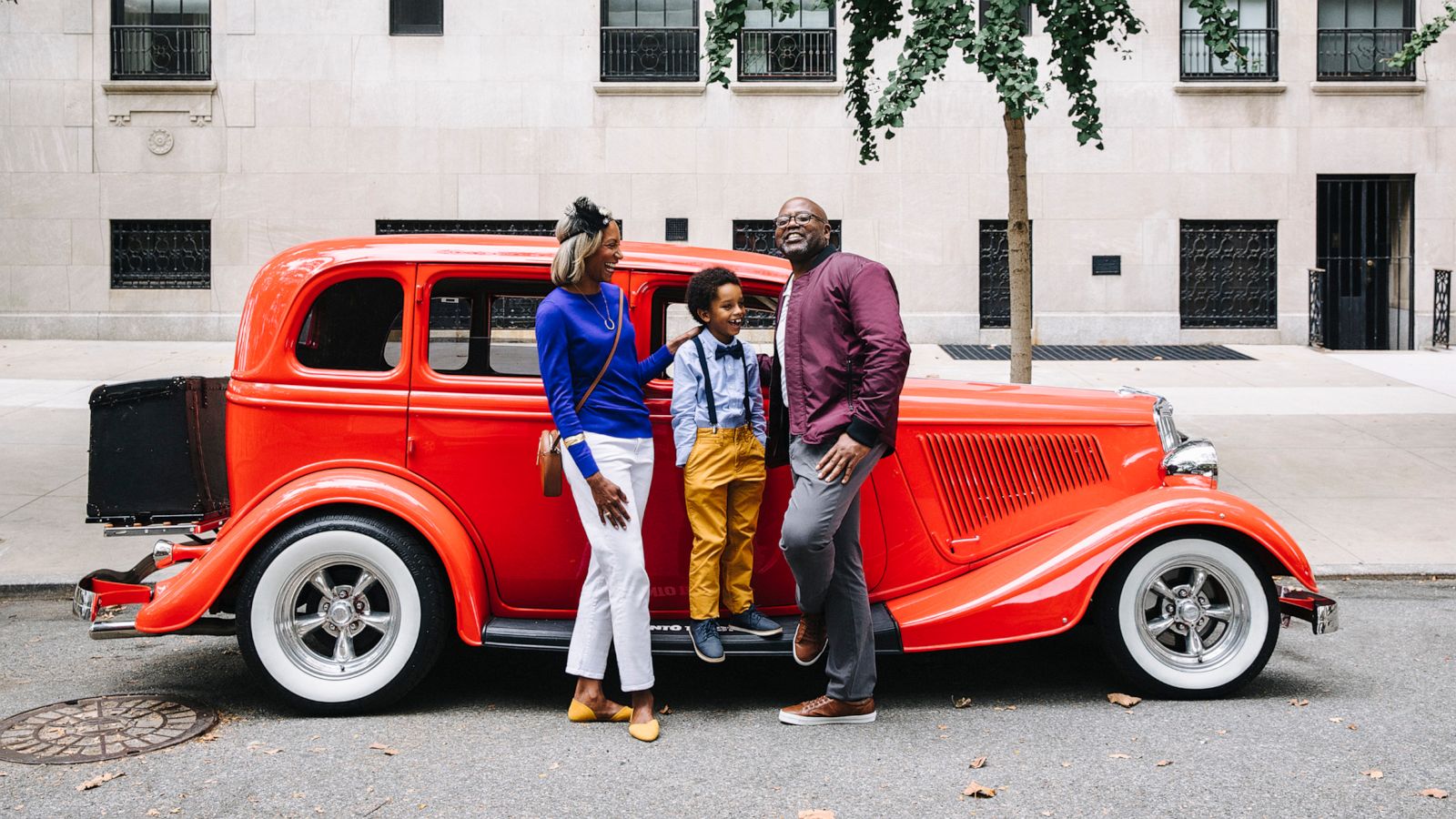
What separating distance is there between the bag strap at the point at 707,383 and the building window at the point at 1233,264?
577 inches

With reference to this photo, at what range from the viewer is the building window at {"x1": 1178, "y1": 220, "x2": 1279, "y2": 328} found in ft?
60.4

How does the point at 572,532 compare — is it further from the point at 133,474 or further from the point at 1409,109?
the point at 1409,109

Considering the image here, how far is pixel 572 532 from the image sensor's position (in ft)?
17.6

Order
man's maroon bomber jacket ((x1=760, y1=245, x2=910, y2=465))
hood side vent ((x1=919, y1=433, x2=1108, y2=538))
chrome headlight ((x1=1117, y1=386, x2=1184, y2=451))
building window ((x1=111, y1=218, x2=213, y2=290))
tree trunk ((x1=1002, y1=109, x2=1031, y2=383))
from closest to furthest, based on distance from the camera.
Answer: man's maroon bomber jacket ((x1=760, y1=245, x2=910, y2=465)), hood side vent ((x1=919, y1=433, x2=1108, y2=538)), chrome headlight ((x1=1117, y1=386, x2=1184, y2=451)), tree trunk ((x1=1002, y1=109, x2=1031, y2=383)), building window ((x1=111, y1=218, x2=213, y2=290))

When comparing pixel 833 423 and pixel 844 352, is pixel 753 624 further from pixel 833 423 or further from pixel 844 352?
pixel 844 352

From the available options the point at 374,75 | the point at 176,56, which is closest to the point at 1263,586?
the point at 374,75

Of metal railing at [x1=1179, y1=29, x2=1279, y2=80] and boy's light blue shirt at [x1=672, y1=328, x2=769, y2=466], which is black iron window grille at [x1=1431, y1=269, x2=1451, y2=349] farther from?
boy's light blue shirt at [x1=672, y1=328, x2=769, y2=466]

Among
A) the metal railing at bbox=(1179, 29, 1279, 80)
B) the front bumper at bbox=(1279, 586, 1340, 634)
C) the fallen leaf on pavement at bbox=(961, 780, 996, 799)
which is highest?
the metal railing at bbox=(1179, 29, 1279, 80)

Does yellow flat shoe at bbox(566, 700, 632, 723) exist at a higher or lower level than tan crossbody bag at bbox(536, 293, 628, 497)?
lower

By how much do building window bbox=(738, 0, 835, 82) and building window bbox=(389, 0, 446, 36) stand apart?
4.04m

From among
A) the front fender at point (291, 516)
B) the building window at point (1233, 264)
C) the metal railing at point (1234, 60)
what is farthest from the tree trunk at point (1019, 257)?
the metal railing at point (1234, 60)

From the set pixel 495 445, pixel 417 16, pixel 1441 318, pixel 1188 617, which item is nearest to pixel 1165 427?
pixel 1188 617

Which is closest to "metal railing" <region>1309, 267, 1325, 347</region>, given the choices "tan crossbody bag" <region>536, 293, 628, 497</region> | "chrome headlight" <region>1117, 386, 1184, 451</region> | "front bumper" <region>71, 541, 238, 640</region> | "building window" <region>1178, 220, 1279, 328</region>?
"building window" <region>1178, 220, 1279, 328</region>

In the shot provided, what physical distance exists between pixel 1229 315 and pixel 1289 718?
14.4 m
